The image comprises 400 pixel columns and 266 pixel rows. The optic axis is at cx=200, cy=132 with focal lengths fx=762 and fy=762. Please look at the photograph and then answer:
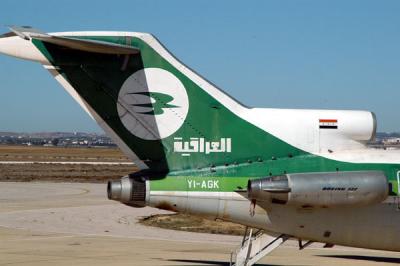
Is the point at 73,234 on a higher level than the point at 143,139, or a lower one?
lower

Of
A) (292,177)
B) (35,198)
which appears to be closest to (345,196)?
(292,177)

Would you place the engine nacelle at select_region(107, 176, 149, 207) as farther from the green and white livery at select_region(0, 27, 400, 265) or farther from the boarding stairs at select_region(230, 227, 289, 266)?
the boarding stairs at select_region(230, 227, 289, 266)

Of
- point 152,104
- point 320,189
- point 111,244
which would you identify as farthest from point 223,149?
point 111,244

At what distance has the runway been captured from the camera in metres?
A: 18.5

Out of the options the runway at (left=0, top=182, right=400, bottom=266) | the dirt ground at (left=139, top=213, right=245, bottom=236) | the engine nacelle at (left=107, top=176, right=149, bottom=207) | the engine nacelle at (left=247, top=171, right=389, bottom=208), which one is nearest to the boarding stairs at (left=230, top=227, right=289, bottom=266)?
the engine nacelle at (left=247, top=171, right=389, bottom=208)

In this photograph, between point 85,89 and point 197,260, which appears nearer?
point 85,89

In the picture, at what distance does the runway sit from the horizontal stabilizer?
19.9 feet

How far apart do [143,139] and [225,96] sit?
173 cm

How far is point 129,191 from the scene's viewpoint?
13.4m

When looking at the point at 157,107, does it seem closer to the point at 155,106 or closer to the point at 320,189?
the point at 155,106

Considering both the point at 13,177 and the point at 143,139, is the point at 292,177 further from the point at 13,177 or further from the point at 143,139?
the point at 13,177

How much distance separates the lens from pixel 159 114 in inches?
544

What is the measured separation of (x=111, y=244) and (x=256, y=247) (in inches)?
334

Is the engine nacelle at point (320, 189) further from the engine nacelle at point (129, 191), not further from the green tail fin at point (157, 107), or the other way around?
the engine nacelle at point (129, 191)
